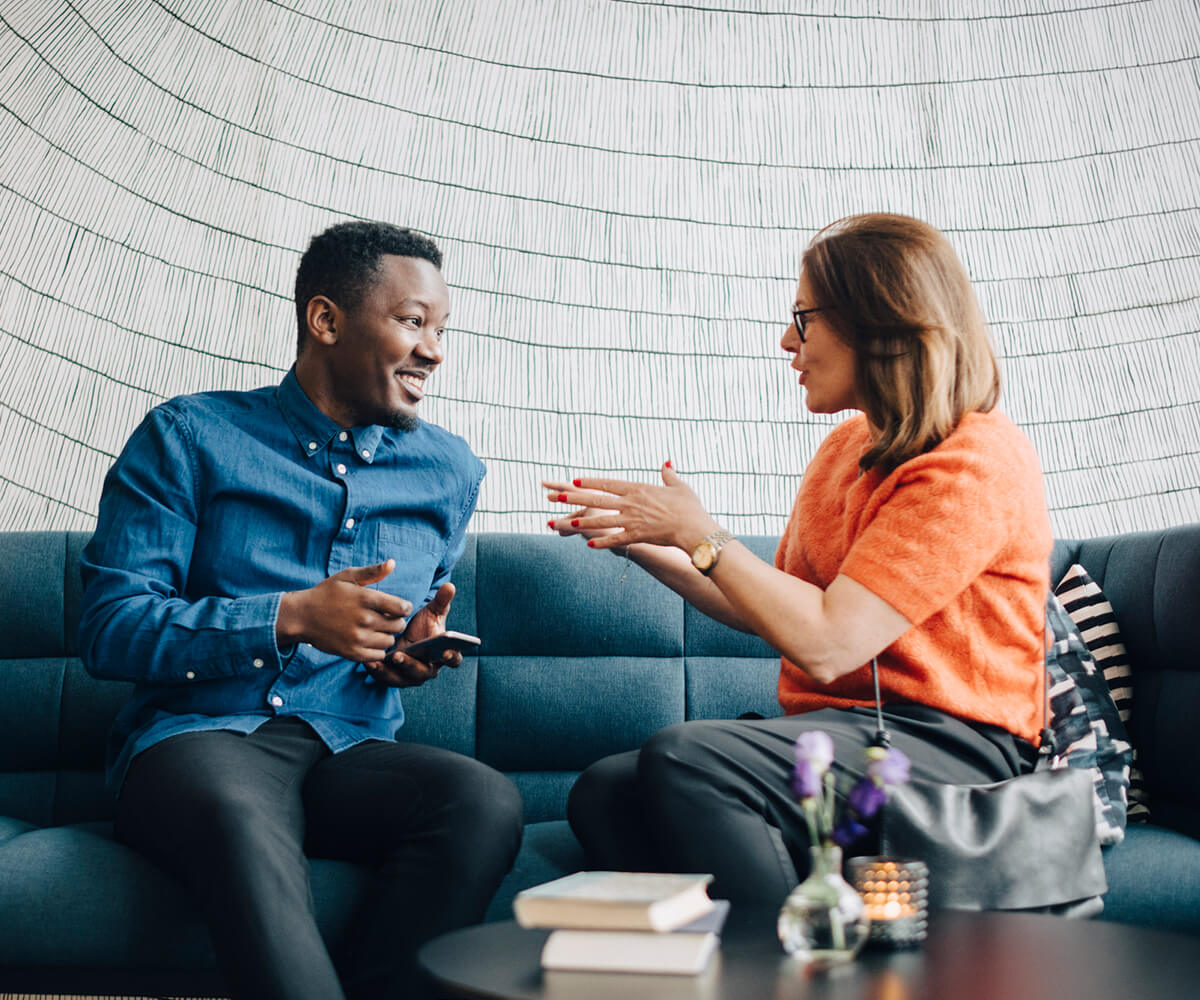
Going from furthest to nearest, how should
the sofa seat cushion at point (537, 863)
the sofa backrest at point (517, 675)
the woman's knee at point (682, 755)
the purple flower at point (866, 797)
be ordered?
the sofa backrest at point (517, 675) → the sofa seat cushion at point (537, 863) → the woman's knee at point (682, 755) → the purple flower at point (866, 797)

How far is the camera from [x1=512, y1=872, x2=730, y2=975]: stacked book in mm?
792

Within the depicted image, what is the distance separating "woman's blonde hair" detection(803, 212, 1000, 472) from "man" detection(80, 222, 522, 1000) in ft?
2.25

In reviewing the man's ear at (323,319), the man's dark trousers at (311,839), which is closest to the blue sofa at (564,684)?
the man's dark trousers at (311,839)

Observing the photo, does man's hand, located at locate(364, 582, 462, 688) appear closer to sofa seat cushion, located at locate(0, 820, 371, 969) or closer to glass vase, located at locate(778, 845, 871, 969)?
sofa seat cushion, located at locate(0, 820, 371, 969)

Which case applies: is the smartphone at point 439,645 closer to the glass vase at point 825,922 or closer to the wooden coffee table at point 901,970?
the wooden coffee table at point 901,970

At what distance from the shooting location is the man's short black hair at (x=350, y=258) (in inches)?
70.4

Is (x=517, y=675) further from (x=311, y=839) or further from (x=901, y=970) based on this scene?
(x=901, y=970)

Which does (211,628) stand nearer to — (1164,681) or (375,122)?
(375,122)

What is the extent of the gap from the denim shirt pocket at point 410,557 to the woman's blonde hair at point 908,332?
72cm

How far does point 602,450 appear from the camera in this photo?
2.28m

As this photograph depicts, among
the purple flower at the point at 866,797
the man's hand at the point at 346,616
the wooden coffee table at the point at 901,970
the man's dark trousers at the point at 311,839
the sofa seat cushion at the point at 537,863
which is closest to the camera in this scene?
the wooden coffee table at the point at 901,970

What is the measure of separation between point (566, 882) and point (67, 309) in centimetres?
181

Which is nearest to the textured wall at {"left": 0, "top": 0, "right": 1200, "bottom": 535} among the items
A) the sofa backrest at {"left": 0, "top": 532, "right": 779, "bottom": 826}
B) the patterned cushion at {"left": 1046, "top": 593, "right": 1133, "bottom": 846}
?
the sofa backrest at {"left": 0, "top": 532, "right": 779, "bottom": 826}

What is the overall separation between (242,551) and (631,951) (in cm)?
99
